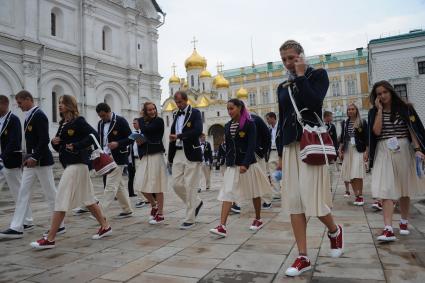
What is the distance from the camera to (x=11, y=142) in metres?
5.86

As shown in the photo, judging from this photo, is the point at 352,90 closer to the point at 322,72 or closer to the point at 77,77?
the point at 77,77

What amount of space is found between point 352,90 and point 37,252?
61.1 metres

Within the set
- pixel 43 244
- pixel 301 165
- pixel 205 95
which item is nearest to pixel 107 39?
pixel 43 244

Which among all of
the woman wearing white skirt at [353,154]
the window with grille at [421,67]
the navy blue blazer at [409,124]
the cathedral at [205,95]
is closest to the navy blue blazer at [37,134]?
the navy blue blazer at [409,124]

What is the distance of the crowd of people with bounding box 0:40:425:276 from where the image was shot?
11.5 ft

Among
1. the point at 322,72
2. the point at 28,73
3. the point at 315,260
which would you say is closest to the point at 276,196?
the point at 315,260

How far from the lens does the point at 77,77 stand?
24.3 meters

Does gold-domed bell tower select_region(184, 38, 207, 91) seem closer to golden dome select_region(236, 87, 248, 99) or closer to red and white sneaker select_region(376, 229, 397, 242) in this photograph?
golden dome select_region(236, 87, 248, 99)

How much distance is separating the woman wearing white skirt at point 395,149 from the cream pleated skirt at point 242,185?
61.0 inches

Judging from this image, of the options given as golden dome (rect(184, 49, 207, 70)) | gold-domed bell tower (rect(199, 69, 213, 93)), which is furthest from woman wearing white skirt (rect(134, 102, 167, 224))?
golden dome (rect(184, 49, 207, 70))

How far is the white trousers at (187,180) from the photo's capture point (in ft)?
18.7

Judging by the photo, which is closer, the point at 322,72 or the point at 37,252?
the point at 322,72

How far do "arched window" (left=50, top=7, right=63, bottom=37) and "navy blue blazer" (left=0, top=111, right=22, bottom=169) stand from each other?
20301 millimetres

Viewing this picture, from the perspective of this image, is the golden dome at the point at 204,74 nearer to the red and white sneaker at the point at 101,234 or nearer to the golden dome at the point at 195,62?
the golden dome at the point at 195,62
